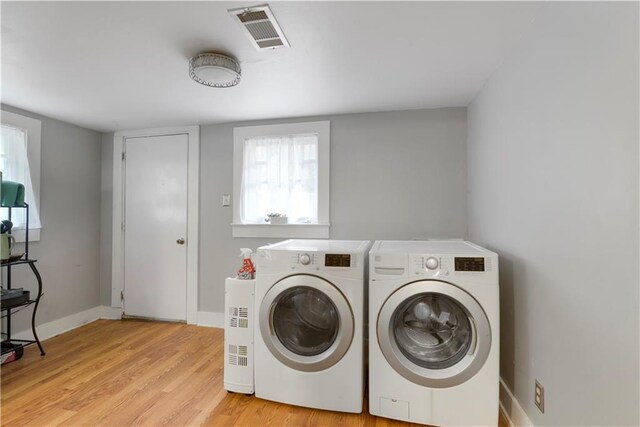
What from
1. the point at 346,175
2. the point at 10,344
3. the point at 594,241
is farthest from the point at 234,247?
the point at 594,241

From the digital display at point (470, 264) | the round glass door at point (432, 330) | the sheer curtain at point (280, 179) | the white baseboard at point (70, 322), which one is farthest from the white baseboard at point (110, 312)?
the digital display at point (470, 264)

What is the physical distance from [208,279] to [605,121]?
3.09 m

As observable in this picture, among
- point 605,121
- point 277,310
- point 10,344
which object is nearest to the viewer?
point 605,121

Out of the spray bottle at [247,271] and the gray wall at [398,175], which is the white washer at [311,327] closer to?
the spray bottle at [247,271]

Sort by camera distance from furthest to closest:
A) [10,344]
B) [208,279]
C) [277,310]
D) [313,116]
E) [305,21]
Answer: [208,279], [313,116], [10,344], [277,310], [305,21]

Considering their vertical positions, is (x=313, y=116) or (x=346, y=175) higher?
(x=313, y=116)

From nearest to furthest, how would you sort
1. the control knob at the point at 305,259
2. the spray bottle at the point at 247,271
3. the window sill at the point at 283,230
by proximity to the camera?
the control knob at the point at 305,259 < the spray bottle at the point at 247,271 < the window sill at the point at 283,230

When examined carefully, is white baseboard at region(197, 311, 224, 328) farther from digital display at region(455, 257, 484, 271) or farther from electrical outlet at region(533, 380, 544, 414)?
electrical outlet at region(533, 380, 544, 414)

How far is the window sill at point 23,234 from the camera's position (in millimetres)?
2508

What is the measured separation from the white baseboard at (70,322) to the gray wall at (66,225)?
45 millimetres

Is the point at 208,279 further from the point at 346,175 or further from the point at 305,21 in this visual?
the point at 305,21

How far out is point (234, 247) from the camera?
296cm

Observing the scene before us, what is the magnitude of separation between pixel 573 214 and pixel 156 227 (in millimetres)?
3418

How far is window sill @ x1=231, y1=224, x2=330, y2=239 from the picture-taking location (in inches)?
109
